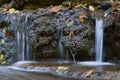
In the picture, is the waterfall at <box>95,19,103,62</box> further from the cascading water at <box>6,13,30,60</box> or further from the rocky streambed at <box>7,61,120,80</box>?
the cascading water at <box>6,13,30,60</box>

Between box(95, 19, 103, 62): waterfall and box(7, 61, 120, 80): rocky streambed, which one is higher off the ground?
box(95, 19, 103, 62): waterfall

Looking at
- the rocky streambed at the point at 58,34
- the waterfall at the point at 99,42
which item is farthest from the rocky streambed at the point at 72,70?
the waterfall at the point at 99,42

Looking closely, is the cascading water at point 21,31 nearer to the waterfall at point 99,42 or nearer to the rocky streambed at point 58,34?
the rocky streambed at point 58,34

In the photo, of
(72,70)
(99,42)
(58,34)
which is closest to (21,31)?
(58,34)

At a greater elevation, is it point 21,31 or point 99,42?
point 21,31

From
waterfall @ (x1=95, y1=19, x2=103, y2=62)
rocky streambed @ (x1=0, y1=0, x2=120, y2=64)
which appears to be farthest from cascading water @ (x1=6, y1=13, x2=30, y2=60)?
waterfall @ (x1=95, y1=19, x2=103, y2=62)

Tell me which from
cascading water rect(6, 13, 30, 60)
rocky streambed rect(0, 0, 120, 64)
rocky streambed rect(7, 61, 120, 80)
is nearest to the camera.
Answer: rocky streambed rect(7, 61, 120, 80)

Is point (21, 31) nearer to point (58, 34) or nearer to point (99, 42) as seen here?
point (58, 34)

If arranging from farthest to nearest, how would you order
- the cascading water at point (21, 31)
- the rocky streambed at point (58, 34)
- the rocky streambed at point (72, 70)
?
the cascading water at point (21, 31), the rocky streambed at point (58, 34), the rocky streambed at point (72, 70)

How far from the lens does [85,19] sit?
7578mm

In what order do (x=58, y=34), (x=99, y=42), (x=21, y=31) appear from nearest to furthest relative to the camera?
(x=99, y=42)
(x=58, y=34)
(x=21, y=31)

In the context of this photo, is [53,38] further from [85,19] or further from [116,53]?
[116,53]

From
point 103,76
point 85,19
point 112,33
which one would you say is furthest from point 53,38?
point 103,76

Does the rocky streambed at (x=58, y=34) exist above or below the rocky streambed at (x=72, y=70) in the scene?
above
